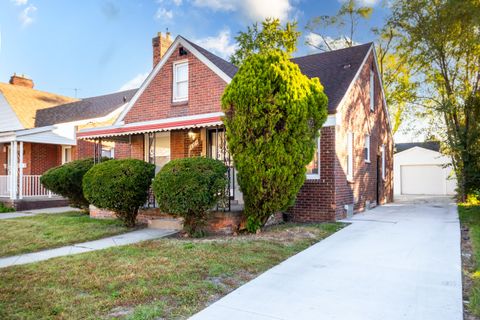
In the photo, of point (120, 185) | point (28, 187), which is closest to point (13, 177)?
point (28, 187)

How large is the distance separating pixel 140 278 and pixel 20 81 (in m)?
25.4

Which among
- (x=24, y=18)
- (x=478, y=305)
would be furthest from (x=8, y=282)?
(x=24, y=18)

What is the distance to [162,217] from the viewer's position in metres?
10.5

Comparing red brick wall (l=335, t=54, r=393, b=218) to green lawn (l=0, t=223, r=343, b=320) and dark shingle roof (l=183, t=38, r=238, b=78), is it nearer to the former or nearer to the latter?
dark shingle roof (l=183, t=38, r=238, b=78)

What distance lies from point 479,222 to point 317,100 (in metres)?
6.19

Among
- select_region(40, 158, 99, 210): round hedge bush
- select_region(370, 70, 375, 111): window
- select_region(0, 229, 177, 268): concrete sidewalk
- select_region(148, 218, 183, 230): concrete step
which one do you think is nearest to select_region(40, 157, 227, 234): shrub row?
select_region(148, 218, 183, 230): concrete step

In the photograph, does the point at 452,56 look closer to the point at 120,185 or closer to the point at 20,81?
the point at 120,185

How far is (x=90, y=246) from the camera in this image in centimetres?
786

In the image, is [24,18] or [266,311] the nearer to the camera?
[266,311]

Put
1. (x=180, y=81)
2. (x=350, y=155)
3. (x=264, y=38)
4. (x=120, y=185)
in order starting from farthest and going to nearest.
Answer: (x=264, y=38)
(x=180, y=81)
(x=350, y=155)
(x=120, y=185)

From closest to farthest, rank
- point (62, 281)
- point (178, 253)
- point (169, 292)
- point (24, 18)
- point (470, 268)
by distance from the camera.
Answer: point (169, 292) < point (62, 281) < point (470, 268) < point (178, 253) < point (24, 18)

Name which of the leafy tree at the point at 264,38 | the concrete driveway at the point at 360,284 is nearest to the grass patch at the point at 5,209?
the concrete driveway at the point at 360,284

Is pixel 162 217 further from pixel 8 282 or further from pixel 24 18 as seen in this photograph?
pixel 24 18

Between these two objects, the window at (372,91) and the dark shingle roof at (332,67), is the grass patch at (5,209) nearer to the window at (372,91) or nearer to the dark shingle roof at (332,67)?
the dark shingle roof at (332,67)
